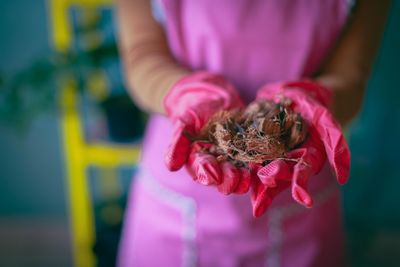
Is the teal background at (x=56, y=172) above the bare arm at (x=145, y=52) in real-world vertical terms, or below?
below

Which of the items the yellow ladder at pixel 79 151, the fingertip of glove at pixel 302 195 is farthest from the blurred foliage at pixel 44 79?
the fingertip of glove at pixel 302 195

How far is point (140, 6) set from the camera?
0.55 m

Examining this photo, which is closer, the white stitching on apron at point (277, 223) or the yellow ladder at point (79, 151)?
the white stitching on apron at point (277, 223)

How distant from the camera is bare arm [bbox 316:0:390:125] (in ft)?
1.69

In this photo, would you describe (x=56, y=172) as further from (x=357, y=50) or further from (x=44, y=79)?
(x=357, y=50)

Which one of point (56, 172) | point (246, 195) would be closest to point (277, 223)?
point (246, 195)

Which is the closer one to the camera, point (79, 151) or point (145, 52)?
point (145, 52)

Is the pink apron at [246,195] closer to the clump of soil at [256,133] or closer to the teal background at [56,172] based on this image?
A: the clump of soil at [256,133]

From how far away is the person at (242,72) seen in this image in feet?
1.69

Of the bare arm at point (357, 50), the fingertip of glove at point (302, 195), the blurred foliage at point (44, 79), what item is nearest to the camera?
the fingertip of glove at point (302, 195)

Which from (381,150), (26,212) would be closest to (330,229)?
(381,150)

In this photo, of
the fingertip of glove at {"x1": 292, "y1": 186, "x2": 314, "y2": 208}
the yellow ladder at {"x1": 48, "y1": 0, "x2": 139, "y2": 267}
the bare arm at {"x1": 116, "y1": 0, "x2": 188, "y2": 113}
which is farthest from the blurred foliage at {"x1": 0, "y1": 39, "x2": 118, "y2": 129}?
the fingertip of glove at {"x1": 292, "y1": 186, "x2": 314, "y2": 208}

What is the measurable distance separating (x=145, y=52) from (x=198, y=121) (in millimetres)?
174

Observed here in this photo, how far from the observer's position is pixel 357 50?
524 millimetres
